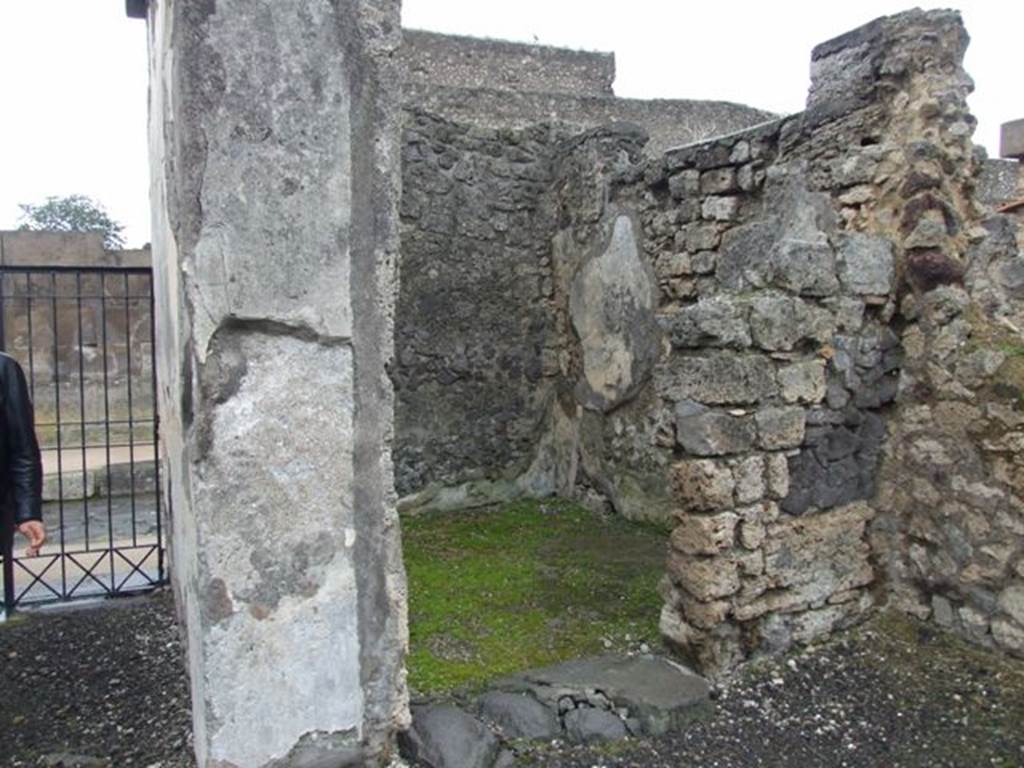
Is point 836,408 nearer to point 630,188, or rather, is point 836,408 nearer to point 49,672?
point 630,188

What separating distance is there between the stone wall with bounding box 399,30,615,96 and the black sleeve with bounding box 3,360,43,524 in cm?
1309

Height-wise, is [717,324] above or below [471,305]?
below

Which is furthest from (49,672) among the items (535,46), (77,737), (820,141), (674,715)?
(535,46)

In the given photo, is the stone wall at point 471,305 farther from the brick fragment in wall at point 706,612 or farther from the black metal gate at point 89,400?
the brick fragment in wall at point 706,612

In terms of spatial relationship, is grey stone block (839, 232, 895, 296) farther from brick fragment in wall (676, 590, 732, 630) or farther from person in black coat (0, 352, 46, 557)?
person in black coat (0, 352, 46, 557)

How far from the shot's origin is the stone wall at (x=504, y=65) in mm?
15852

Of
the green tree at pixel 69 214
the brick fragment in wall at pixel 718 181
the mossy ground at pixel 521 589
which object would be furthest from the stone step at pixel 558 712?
the green tree at pixel 69 214

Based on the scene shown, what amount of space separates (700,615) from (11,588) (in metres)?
3.21

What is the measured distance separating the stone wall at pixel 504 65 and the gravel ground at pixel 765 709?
13.2m

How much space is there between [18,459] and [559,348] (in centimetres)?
440

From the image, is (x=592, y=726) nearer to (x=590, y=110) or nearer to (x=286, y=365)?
(x=286, y=365)

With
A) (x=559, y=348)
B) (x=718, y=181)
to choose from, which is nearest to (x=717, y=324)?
(x=718, y=181)

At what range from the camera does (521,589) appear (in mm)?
4648

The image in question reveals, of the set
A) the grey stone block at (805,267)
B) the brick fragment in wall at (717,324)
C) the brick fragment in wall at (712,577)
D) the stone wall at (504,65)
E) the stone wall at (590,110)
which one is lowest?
the brick fragment in wall at (712,577)
